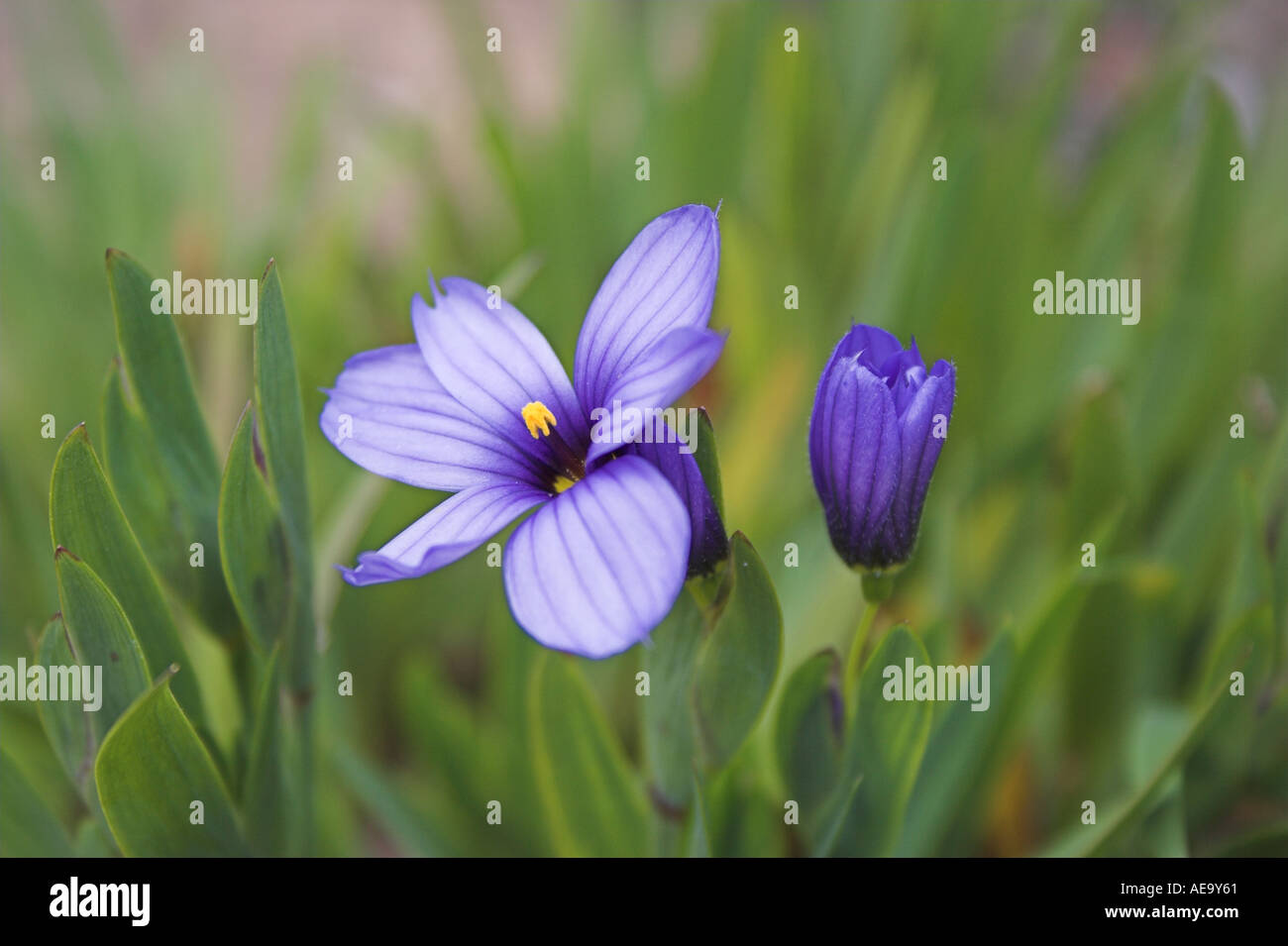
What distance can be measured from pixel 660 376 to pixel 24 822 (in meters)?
Result: 0.52

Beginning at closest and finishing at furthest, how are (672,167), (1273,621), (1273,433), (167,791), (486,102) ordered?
1. (167,791)
2. (1273,621)
3. (1273,433)
4. (672,167)
5. (486,102)

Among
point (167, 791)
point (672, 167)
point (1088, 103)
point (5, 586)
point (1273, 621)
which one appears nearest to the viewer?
point (167, 791)

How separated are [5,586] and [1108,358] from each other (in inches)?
45.9

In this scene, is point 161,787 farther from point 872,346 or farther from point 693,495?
point 872,346

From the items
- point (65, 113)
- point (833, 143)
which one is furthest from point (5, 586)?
point (833, 143)

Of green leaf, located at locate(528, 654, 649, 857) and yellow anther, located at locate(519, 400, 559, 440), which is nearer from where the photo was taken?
yellow anther, located at locate(519, 400, 559, 440)

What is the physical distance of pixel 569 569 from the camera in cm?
47

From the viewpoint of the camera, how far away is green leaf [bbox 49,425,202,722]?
1.90ft

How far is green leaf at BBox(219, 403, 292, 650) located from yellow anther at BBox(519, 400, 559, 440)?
153 mm

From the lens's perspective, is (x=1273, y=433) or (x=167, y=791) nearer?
(x=167, y=791)

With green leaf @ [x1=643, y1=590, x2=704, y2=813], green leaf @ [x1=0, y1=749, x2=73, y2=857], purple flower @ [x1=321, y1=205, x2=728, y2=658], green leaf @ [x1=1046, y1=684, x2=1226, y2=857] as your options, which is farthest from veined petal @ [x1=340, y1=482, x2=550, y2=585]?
green leaf @ [x1=1046, y1=684, x2=1226, y2=857]

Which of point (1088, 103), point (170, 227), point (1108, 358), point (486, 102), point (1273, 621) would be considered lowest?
point (1273, 621)

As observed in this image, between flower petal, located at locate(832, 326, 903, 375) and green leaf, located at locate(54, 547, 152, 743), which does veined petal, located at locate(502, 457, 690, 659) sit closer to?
flower petal, located at locate(832, 326, 903, 375)
